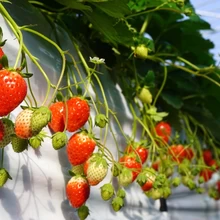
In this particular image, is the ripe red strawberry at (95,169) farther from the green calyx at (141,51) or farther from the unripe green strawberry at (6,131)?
the green calyx at (141,51)

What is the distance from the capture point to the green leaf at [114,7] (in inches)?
29.9

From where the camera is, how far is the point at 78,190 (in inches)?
29.8

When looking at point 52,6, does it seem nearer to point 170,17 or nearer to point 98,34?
point 98,34

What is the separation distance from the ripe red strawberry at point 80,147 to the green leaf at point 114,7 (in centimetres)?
19

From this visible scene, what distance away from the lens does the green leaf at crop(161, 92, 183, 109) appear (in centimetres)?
122

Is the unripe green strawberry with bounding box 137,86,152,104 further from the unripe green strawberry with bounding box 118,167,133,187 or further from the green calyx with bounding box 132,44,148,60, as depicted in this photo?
the unripe green strawberry with bounding box 118,167,133,187

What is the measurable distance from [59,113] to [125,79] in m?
0.44

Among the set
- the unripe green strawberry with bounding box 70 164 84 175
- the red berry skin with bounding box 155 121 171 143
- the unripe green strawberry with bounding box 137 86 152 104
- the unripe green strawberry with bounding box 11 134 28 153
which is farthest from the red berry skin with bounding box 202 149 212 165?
the unripe green strawberry with bounding box 11 134 28 153

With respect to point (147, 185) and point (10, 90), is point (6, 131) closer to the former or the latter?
point (10, 90)

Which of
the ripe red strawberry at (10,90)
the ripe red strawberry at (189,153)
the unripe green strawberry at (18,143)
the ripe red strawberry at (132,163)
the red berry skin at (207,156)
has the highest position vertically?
the ripe red strawberry at (10,90)

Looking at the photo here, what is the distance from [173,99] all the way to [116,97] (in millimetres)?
201

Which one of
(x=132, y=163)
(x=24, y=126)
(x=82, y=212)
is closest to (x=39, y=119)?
(x=24, y=126)

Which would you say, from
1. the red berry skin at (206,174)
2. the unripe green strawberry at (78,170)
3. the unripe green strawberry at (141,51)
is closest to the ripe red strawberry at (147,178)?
the unripe green strawberry at (78,170)

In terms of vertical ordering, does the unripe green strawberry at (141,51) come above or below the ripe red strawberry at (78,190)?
above
